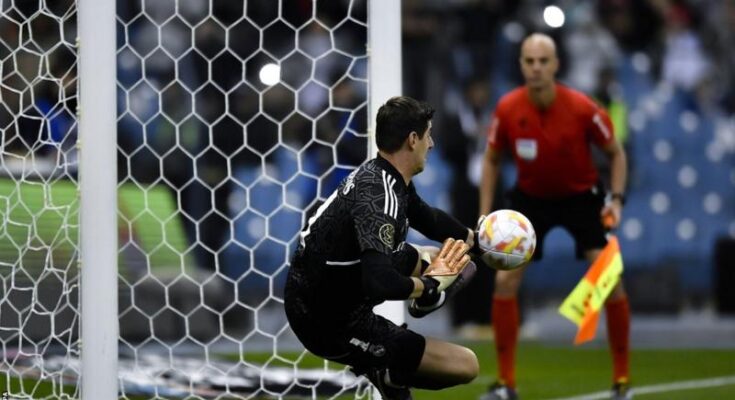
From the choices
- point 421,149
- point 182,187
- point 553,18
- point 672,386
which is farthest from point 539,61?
point 553,18

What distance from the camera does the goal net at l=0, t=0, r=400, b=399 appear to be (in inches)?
277

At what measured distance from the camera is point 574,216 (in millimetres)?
8156

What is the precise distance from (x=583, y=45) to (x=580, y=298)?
733 cm

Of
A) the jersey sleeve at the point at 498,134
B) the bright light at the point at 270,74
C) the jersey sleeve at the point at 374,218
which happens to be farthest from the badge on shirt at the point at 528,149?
the jersey sleeve at the point at 374,218

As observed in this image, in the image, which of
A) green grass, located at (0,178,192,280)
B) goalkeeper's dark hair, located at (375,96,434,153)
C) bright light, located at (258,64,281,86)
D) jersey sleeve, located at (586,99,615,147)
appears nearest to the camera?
goalkeeper's dark hair, located at (375,96,434,153)

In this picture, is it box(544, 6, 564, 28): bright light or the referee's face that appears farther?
box(544, 6, 564, 28): bright light

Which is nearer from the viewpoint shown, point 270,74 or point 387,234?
point 387,234

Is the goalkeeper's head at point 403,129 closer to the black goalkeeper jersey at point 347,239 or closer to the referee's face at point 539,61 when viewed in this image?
the black goalkeeper jersey at point 347,239

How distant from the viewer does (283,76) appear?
11766 mm

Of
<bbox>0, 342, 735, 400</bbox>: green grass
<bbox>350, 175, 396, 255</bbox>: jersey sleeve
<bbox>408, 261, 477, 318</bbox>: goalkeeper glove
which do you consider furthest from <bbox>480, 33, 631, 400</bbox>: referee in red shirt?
<bbox>350, 175, 396, 255</bbox>: jersey sleeve

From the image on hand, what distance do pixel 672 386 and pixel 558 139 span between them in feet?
5.66

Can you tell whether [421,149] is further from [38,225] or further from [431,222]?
[38,225]

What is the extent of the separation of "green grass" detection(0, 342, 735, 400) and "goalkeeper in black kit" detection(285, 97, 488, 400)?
1.80 metres

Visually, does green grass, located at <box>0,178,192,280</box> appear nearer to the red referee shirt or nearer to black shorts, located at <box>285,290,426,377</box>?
black shorts, located at <box>285,290,426,377</box>
